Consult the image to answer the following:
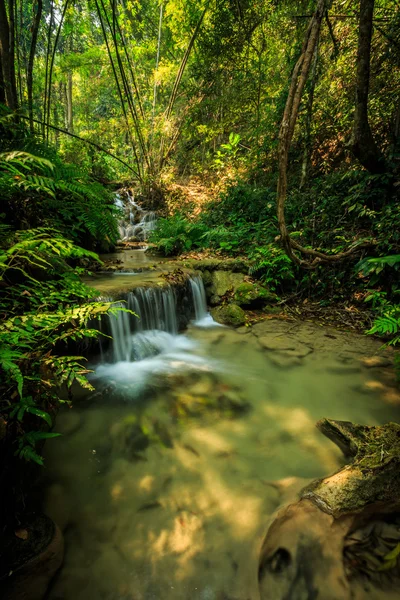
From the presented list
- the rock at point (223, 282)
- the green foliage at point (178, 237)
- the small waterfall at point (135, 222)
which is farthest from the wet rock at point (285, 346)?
the small waterfall at point (135, 222)

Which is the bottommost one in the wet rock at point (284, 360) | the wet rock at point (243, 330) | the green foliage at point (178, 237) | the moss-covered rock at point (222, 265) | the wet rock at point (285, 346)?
the wet rock at point (284, 360)

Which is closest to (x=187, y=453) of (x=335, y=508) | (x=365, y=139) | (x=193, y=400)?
(x=193, y=400)

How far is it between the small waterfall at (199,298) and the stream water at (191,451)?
135 cm

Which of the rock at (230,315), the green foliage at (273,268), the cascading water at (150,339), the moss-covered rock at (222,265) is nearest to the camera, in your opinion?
the cascading water at (150,339)

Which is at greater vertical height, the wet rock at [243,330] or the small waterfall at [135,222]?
the small waterfall at [135,222]

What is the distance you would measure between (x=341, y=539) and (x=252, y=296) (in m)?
4.21

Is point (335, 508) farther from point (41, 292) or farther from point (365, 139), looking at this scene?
point (365, 139)

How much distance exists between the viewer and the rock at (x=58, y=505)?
1769 millimetres

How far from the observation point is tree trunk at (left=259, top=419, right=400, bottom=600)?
1.44 m

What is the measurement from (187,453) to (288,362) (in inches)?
82.6

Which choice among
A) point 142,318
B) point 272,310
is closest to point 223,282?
point 272,310

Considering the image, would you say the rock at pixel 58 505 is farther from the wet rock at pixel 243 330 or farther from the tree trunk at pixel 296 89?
the wet rock at pixel 243 330

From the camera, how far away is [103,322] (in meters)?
3.94

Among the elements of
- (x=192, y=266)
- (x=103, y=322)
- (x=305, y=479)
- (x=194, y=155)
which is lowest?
(x=305, y=479)
